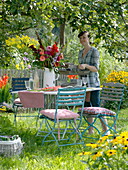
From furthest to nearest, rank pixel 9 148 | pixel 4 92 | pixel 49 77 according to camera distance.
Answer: pixel 4 92 < pixel 49 77 < pixel 9 148

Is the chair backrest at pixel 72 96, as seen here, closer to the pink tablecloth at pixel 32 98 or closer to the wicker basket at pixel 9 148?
the pink tablecloth at pixel 32 98

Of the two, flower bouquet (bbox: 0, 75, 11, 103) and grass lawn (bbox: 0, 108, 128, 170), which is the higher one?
flower bouquet (bbox: 0, 75, 11, 103)

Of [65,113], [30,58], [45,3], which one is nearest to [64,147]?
[65,113]

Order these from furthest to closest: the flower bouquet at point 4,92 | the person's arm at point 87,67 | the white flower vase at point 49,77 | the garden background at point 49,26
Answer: the flower bouquet at point 4,92 → the white flower vase at point 49,77 → the person's arm at point 87,67 → the garden background at point 49,26

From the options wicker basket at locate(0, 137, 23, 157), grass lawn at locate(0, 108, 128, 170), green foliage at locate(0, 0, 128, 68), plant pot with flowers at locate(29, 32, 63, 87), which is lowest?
grass lawn at locate(0, 108, 128, 170)

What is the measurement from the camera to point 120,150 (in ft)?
7.78

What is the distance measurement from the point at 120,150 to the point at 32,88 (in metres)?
2.93

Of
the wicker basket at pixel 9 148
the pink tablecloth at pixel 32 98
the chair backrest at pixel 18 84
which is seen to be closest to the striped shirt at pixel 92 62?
the pink tablecloth at pixel 32 98

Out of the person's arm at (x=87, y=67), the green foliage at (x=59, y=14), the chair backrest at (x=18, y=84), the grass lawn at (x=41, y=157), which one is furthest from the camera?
the chair backrest at (x=18, y=84)

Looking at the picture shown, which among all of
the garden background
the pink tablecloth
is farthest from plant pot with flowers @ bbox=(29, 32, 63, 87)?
the pink tablecloth

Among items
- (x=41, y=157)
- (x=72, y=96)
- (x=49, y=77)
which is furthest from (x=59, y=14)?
(x=41, y=157)

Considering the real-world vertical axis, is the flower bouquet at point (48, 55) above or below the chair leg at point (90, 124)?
above

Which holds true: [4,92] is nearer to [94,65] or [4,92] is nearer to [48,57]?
[48,57]

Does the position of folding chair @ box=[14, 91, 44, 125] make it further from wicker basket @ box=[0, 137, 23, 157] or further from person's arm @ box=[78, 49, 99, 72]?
wicker basket @ box=[0, 137, 23, 157]
